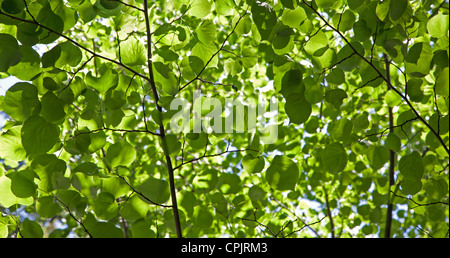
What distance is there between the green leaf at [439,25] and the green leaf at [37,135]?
2.96 feet

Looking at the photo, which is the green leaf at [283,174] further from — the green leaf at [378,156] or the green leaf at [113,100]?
the green leaf at [113,100]

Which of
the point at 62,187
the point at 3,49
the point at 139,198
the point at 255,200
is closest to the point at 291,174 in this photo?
the point at 255,200

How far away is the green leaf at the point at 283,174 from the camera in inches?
35.2

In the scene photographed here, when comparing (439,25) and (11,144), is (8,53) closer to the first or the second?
(11,144)

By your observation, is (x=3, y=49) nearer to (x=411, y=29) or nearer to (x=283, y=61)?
(x=283, y=61)

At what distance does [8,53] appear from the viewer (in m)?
0.72

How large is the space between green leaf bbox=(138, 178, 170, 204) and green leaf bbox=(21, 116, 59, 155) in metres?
0.25

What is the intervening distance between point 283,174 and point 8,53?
26.8 inches

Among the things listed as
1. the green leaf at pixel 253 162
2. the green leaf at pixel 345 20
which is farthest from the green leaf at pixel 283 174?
the green leaf at pixel 345 20

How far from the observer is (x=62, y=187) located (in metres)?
0.87

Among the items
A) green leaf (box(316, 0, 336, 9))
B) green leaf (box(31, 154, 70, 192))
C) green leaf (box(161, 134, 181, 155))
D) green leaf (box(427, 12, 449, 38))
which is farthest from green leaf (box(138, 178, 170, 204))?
green leaf (box(427, 12, 449, 38))
